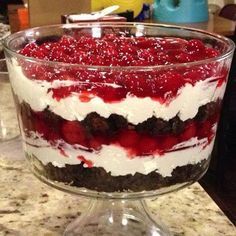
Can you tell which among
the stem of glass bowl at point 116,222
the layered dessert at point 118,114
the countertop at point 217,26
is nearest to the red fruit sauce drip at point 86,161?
the layered dessert at point 118,114

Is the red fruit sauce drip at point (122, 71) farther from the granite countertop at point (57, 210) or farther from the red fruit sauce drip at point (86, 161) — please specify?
the granite countertop at point (57, 210)

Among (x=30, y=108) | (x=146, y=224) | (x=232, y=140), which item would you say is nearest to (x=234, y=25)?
(x=232, y=140)

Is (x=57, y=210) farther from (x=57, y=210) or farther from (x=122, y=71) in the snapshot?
(x=122, y=71)

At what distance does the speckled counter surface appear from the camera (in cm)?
72

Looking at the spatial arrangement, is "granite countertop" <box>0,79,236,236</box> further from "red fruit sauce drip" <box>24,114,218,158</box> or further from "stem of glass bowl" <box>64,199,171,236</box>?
"red fruit sauce drip" <box>24,114,218,158</box>

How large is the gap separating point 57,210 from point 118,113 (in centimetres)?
28

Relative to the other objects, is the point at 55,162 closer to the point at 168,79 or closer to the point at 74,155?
the point at 74,155

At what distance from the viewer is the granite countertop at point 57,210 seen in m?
0.72

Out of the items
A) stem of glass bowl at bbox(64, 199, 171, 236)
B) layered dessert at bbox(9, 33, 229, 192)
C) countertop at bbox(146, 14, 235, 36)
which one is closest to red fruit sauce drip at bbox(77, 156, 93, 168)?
layered dessert at bbox(9, 33, 229, 192)

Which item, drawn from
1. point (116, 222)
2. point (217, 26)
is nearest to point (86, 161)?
point (116, 222)

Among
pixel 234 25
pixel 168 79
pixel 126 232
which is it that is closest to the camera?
pixel 168 79

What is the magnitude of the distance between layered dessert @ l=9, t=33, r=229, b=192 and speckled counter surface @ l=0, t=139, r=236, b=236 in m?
0.12

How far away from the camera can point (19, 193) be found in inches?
31.8

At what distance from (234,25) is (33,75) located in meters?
1.71
